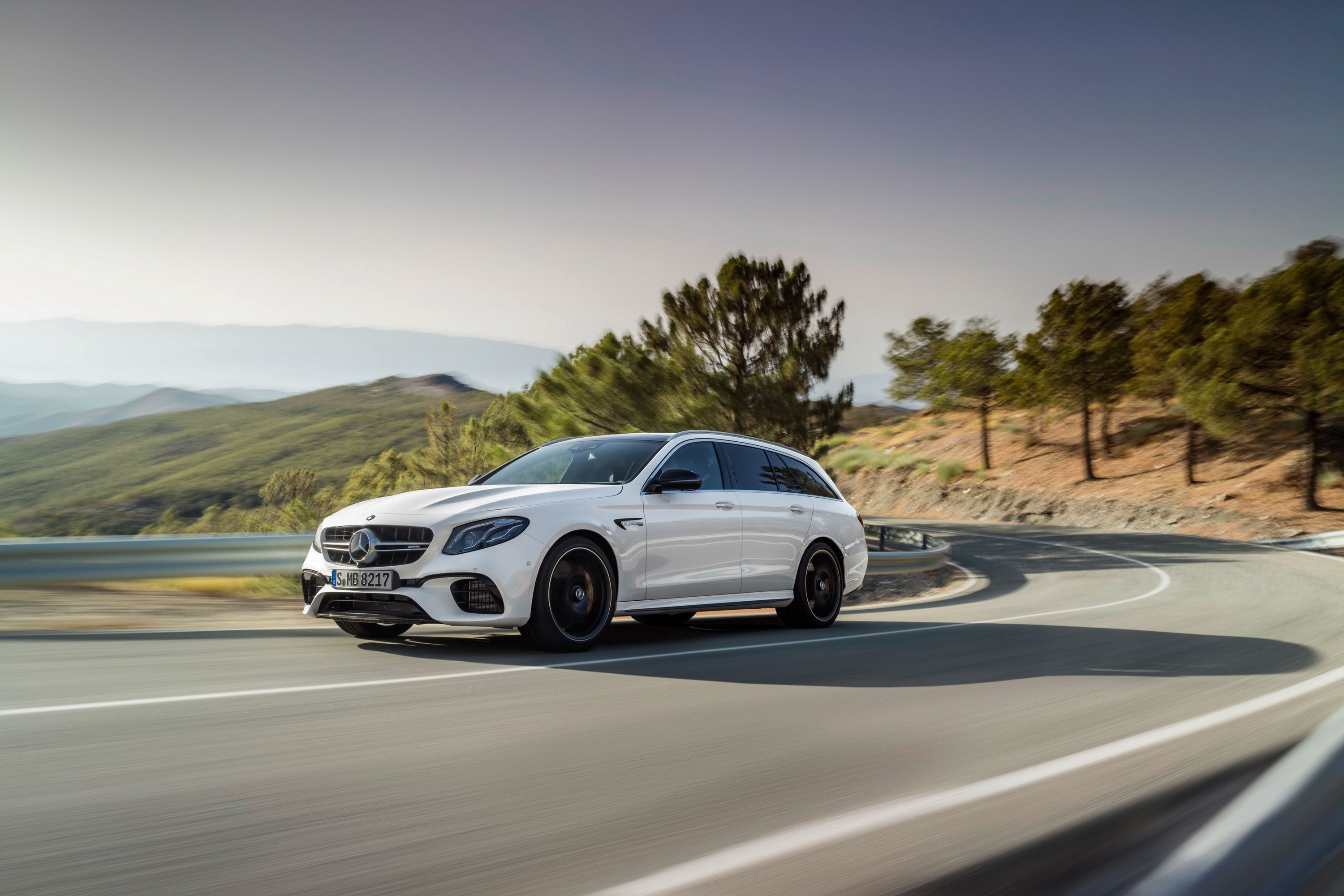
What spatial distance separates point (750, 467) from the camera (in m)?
9.31

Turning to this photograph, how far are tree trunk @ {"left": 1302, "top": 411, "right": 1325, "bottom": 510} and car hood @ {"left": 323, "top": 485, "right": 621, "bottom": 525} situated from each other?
33.6 metres

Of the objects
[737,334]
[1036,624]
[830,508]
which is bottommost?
[1036,624]

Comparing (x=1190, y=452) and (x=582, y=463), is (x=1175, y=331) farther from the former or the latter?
(x=582, y=463)

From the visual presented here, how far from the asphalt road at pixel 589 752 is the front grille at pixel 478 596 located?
41cm

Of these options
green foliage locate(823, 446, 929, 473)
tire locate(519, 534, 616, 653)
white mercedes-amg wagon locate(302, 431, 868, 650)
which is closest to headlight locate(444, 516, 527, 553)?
white mercedes-amg wagon locate(302, 431, 868, 650)

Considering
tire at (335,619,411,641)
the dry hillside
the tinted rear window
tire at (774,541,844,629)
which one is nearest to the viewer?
tire at (335,619,411,641)

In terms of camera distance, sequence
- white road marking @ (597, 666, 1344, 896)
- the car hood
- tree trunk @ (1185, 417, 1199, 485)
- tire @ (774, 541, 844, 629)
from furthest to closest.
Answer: tree trunk @ (1185, 417, 1199, 485) → tire @ (774, 541, 844, 629) → the car hood → white road marking @ (597, 666, 1344, 896)

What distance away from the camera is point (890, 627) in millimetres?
9641

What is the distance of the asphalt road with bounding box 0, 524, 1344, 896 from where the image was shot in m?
3.06

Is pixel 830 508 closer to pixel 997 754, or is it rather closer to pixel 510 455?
pixel 997 754

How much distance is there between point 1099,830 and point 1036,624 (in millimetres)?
6909

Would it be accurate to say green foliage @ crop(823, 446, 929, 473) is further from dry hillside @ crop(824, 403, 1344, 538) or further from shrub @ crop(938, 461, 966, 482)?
shrub @ crop(938, 461, 966, 482)

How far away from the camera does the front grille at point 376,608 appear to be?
6.68 m

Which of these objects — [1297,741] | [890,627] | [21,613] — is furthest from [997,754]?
[21,613]
